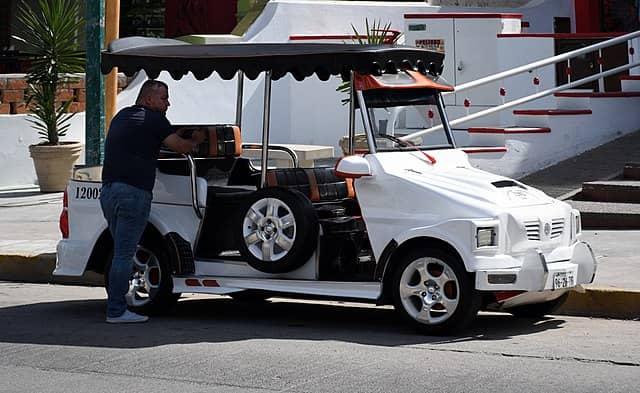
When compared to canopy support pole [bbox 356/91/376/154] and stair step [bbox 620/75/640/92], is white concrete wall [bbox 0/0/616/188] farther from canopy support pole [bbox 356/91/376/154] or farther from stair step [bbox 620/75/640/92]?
canopy support pole [bbox 356/91/376/154]

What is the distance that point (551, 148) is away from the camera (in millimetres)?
16281

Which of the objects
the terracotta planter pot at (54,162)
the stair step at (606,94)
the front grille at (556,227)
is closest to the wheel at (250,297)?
the front grille at (556,227)

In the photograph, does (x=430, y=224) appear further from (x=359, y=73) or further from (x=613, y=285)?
(x=613, y=285)

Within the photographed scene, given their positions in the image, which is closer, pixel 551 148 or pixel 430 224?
pixel 430 224

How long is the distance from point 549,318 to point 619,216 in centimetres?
403

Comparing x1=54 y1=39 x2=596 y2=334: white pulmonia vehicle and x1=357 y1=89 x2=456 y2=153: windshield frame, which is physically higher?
x1=357 y1=89 x2=456 y2=153: windshield frame

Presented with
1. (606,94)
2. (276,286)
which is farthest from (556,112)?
(276,286)

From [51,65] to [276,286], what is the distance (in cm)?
963

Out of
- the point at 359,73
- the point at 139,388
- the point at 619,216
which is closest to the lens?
the point at 139,388

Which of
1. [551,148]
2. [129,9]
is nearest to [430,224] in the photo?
[551,148]

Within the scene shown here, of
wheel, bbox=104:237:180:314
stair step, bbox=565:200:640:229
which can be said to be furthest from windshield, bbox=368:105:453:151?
stair step, bbox=565:200:640:229

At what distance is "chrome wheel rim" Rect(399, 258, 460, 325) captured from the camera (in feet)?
28.9

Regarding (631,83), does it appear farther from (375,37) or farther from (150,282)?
(150,282)

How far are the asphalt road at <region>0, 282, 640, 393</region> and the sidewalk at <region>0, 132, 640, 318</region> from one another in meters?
0.26
